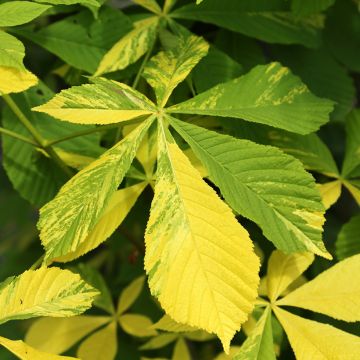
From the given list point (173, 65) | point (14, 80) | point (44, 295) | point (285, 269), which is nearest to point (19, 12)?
point (14, 80)

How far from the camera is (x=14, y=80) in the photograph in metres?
0.56

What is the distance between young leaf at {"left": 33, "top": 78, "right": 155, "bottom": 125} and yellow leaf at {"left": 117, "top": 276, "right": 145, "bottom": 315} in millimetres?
368

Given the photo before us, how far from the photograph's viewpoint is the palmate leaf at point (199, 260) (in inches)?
17.7

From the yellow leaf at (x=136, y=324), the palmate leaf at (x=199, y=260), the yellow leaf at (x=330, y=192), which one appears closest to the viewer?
the palmate leaf at (x=199, y=260)

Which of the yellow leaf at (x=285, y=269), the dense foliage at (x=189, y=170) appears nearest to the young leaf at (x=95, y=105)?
the dense foliage at (x=189, y=170)

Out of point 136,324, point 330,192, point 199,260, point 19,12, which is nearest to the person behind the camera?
point 199,260

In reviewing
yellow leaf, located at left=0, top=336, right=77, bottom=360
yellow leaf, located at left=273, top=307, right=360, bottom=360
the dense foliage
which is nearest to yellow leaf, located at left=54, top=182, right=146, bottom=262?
the dense foliage

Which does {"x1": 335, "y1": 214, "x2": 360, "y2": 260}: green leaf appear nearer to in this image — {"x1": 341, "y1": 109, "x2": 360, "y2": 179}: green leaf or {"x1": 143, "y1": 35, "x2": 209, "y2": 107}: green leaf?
{"x1": 341, "y1": 109, "x2": 360, "y2": 179}: green leaf

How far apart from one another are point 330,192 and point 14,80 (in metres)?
0.39

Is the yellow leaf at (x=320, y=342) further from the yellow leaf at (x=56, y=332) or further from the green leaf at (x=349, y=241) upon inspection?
the yellow leaf at (x=56, y=332)

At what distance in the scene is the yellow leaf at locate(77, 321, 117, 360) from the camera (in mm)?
727

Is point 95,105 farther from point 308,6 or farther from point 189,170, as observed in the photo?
point 308,6

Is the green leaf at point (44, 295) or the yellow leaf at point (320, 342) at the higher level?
the green leaf at point (44, 295)

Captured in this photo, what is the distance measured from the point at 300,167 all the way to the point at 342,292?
14 cm
